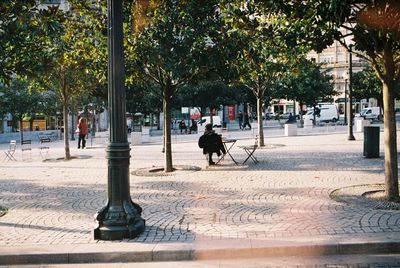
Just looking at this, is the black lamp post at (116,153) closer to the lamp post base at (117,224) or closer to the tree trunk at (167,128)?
the lamp post base at (117,224)

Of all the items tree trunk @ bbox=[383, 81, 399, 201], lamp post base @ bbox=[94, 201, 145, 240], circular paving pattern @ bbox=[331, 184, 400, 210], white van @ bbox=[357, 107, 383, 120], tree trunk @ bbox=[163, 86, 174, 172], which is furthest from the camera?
white van @ bbox=[357, 107, 383, 120]

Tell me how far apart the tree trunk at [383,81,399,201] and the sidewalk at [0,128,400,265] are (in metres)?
0.53

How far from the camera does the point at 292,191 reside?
9.95m

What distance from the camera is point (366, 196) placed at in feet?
30.2

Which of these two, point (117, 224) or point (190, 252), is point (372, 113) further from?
point (190, 252)

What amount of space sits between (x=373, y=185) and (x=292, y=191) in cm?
189

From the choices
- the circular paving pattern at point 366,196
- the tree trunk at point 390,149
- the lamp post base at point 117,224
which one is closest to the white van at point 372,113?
the circular paving pattern at point 366,196

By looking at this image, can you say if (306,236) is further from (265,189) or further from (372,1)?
(372,1)

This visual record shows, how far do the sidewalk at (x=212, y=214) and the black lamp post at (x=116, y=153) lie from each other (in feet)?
0.65

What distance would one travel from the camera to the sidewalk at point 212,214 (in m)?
6.18

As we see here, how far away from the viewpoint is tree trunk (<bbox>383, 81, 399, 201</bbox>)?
8711 millimetres

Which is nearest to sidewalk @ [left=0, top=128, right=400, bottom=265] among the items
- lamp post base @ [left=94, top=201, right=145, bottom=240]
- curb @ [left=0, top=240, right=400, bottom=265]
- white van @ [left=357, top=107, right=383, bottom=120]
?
curb @ [left=0, top=240, right=400, bottom=265]

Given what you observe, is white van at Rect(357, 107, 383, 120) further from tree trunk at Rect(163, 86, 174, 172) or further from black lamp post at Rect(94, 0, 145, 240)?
black lamp post at Rect(94, 0, 145, 240)

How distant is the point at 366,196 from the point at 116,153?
16.8 ft
